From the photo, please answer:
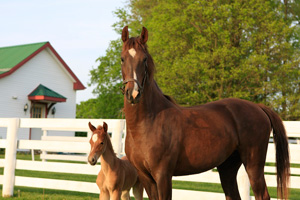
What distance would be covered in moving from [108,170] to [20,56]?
73.7ft

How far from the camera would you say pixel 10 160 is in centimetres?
750

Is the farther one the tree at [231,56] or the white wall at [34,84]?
the white wall at [34,84]

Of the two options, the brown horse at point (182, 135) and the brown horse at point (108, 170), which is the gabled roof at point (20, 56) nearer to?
the brown horse at point (108, 170)

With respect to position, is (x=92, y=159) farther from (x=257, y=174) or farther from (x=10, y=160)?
(x=10, y=160)

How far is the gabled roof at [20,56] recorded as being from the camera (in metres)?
24.2

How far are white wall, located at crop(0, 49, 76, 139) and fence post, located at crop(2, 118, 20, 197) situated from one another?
1700 centimetres

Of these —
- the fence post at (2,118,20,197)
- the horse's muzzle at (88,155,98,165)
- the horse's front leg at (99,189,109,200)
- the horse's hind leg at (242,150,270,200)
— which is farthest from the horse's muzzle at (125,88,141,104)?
the fence post at (2,118,20,197)

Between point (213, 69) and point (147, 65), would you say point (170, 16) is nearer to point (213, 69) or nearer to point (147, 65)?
point (213, 69)

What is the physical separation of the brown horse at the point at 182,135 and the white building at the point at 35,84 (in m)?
21.8

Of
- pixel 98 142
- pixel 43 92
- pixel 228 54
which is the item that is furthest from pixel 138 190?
pixel 43 92

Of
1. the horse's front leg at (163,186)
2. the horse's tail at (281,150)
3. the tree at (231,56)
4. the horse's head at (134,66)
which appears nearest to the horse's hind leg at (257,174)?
the horse's tail at (281,150)

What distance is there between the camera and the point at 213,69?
Result: 852 inches

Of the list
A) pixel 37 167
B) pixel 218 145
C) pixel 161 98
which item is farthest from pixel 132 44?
pixel 37 167

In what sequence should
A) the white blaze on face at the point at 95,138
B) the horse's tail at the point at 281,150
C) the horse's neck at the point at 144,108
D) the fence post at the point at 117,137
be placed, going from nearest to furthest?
the horse's neck at the point at 144,108 → the horse's tail at the point at 281,150 → the white blaze on face at the point at 95,138 → the fence post at the point at 117,137
